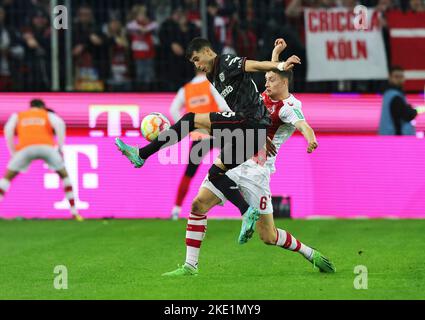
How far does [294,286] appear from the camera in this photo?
30.7 ft

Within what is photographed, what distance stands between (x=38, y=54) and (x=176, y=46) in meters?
2.11

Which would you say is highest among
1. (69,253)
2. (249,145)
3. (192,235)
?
(249,145)

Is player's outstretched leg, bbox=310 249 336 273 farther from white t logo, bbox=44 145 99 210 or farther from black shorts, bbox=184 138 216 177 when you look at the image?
white t logo, bbox=44 145 99 210

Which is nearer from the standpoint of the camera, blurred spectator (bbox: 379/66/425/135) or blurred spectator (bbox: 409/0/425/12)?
blurred spectator (bbox: 379/66/425/135)

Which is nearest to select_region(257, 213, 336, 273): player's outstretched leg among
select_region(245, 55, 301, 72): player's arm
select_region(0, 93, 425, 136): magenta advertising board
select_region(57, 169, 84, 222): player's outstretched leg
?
select_region(245, 55, 301, 72): player's arm

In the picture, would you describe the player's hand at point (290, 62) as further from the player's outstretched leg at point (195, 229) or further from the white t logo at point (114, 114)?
the white t logo at point (114, 114)

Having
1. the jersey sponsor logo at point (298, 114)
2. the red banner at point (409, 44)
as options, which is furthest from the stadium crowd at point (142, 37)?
the jersey sponsor logo at point (298, 114)

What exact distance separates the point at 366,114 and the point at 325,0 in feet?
6.15

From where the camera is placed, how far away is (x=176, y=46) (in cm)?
1741

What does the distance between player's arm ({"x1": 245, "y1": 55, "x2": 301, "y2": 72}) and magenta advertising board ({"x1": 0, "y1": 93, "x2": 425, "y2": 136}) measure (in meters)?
7.08

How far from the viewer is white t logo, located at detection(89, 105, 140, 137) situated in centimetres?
1678

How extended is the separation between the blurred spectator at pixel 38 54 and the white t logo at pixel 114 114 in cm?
84
